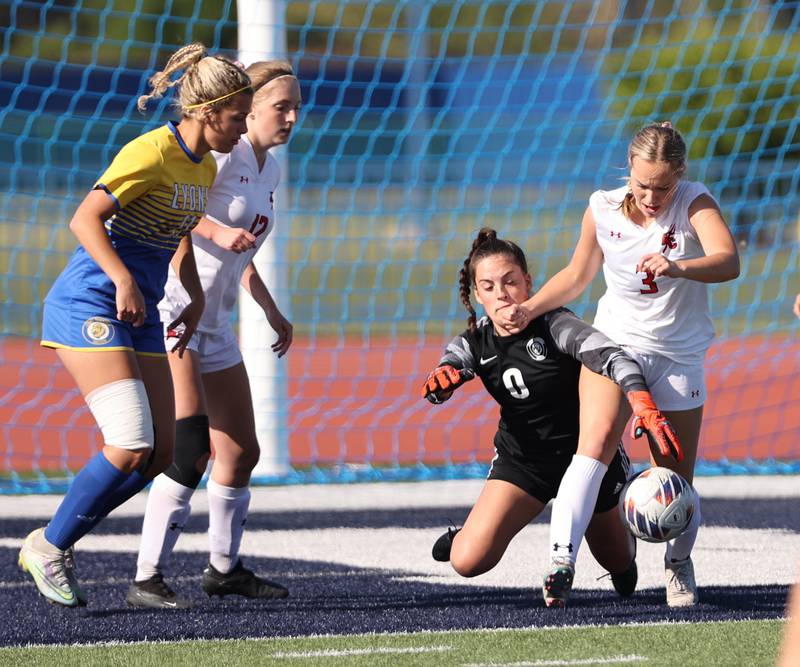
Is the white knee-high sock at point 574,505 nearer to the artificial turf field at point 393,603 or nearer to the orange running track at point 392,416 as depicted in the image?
the artificial turf field at point 393,603

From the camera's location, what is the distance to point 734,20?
2392 cm

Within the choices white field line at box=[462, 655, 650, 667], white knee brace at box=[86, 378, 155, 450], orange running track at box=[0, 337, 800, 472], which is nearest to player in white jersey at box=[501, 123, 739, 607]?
white field line at box=[462, 655, 650, 667]

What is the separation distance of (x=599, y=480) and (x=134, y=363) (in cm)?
153

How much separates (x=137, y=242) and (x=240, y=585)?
53.9 inches

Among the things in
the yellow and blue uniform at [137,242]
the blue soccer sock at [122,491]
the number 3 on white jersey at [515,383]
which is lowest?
the blue soccer sock at [122,491]

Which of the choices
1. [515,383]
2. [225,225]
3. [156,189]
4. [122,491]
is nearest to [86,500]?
[122,491]

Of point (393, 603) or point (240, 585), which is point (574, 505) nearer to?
point (393, 603)

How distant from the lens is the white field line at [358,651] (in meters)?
3.70

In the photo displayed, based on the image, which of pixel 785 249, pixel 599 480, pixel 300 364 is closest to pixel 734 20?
pixel 785 249

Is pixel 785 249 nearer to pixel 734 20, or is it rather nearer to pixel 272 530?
pixel 272 530

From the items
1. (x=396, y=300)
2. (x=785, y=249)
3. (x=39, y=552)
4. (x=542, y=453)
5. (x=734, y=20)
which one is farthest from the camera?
(x=734, y=20)

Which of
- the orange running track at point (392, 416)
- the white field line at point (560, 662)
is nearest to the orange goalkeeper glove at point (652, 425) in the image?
the white field line at point (560, 662)

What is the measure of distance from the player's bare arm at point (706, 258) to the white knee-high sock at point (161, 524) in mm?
1778

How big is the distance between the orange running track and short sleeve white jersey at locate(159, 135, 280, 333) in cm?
430
